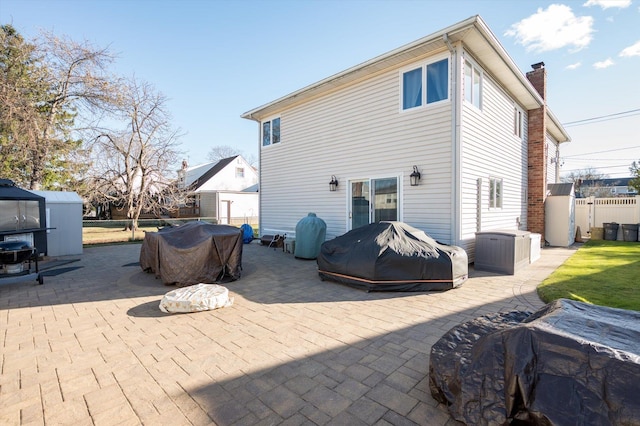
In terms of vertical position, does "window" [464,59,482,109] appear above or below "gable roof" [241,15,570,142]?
below

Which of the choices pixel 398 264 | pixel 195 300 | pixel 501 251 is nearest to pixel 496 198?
pixel 501 251

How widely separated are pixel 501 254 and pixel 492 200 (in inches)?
87.5

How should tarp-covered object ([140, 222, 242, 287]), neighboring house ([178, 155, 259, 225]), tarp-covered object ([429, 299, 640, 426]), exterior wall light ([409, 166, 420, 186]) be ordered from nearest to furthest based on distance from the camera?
tarp-covered object ([429, 299, 640, 426]) → tarp-covered object ([140, 222, 242, 287]) → exterior wall light ([409, 166, 420, 186]) → neighboring house ([178, 155, 259, 225])

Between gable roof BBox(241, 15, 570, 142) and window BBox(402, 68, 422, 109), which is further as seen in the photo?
window BBox(402, 68, 422, 109)

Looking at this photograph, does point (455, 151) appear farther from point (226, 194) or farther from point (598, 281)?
point (226, 194)

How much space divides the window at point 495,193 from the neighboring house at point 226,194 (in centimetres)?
1840

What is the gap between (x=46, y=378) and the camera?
2.57 m

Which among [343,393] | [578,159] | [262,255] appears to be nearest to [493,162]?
[262,255]

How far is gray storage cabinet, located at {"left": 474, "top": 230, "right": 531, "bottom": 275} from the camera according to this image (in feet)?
21.1

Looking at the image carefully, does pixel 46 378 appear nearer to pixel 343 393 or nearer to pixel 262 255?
pixel 343 393

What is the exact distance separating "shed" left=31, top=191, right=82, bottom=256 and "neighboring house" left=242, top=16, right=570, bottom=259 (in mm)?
6335

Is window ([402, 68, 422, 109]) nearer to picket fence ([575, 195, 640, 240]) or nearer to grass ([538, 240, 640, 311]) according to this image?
grass ([538, 240, 640, 311])

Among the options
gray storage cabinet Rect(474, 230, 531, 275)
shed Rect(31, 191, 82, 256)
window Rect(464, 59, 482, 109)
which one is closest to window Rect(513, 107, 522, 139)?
window Rect(464, 59, 482, 109)

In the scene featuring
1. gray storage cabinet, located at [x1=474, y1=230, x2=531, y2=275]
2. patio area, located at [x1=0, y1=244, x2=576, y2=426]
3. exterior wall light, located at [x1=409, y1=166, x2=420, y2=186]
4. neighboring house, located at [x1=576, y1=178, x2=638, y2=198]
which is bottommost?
patio area, located at [x1=0, y1=244, x2=576, y2=426]
